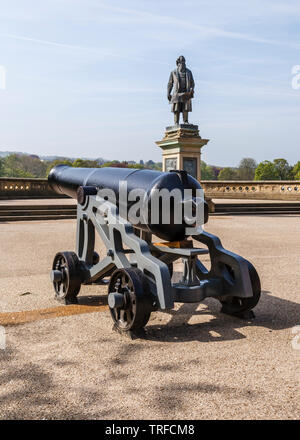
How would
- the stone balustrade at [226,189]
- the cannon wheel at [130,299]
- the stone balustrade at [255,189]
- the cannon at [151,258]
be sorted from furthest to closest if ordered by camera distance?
the stone balustrade at [255,189] → the stone balustrade at [226,189] → the cannon at [151,258] → the cannon wheel at [130,299]

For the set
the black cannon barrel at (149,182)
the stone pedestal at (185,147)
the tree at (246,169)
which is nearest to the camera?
the black cannon barrel at (149,182)

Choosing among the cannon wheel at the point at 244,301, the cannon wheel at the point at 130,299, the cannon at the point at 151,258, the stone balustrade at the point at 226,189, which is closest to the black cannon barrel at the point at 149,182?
the cannon at the point at 151,258

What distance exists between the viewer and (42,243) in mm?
9562

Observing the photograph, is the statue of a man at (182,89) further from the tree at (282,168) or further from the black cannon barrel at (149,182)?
the tree at (282,168)

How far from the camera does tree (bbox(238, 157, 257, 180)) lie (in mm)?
116750

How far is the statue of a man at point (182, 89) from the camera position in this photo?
899 inches

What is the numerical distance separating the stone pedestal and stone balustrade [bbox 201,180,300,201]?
236 inches

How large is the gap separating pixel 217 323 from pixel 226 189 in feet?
80.8

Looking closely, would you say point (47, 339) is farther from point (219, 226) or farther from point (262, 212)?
point (262, 212)

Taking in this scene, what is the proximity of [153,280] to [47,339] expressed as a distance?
1.04m

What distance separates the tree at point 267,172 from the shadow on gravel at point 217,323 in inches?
3270

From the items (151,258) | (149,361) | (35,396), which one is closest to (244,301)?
(151,258)

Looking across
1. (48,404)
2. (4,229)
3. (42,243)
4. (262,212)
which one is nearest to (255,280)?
(48,404)

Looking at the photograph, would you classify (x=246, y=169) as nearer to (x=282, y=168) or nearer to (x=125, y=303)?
(x=282, y=168)
